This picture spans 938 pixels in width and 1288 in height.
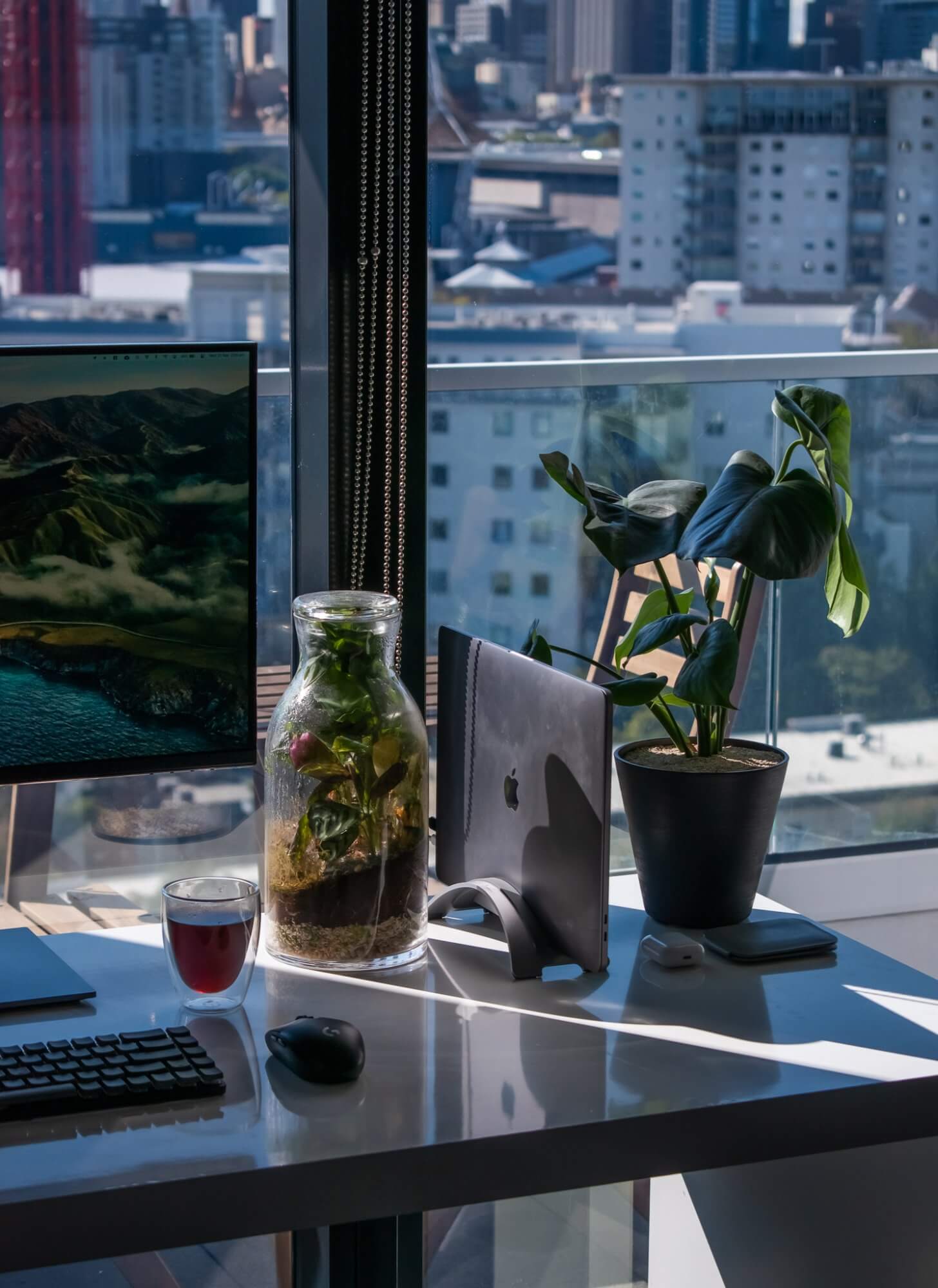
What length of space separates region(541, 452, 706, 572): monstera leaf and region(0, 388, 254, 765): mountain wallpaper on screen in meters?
0.28

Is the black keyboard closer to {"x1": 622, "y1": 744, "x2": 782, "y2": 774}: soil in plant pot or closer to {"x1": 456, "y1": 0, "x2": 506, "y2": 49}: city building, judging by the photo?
{"x1": 622, "y1": 744, "x2": 782, "y2": 774}: soil in plant pot

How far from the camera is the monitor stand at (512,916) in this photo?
1.22 metres

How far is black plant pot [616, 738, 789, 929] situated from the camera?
1.30m

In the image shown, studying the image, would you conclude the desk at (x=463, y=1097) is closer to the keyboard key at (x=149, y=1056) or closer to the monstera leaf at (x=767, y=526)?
the keyboard key at (x=149, y=1056)

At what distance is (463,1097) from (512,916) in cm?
25

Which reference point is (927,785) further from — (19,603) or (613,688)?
(19,603)

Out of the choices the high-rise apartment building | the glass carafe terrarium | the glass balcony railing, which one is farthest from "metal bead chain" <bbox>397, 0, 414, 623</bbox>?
the high-rise apartment building

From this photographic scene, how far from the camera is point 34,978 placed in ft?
3.94

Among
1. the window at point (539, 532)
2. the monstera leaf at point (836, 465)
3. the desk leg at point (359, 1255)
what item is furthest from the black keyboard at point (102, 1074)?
the window at point (539, 532)

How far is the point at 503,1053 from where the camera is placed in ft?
3.53

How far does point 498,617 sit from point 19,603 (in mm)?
2511

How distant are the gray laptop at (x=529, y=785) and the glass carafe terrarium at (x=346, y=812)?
0.29 feet

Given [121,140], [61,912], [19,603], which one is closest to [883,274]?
[121,140]

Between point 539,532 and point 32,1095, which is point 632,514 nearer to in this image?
point 32,1095
